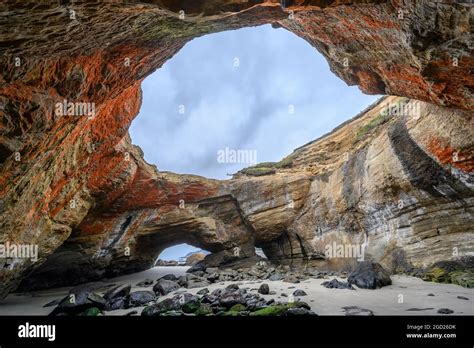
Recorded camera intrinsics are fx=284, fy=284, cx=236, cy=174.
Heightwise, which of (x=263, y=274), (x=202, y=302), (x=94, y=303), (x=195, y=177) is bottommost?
(x=263, y=274)

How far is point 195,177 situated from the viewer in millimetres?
19094

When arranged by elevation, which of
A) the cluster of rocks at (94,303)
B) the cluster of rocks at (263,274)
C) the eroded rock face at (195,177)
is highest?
the eroded rock face at (195,177)

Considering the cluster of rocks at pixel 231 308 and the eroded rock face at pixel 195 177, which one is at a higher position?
the eroded rock face at pixel 195 177

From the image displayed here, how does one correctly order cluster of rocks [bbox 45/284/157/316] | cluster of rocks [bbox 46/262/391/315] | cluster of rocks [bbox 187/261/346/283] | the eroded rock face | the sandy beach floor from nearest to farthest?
the eroded rock face, the sandy beach floor, cluster of rocks [bbox 46/262/391/315], cluster of rocks [bbox 45/284/157/316], cluster of rocks [bbox 187/261/346/283]

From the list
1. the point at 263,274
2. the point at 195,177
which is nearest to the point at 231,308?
the point at 263,274

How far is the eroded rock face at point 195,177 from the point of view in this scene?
560 cm

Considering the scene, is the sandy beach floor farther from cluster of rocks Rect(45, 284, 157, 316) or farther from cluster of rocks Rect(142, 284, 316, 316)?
cluster of rocks Rect(142, 284, 316, 316)

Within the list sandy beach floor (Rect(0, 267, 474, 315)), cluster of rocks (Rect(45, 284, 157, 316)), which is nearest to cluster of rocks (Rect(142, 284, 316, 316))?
sandy beach floor (Rect(0, 267, 474, 315))

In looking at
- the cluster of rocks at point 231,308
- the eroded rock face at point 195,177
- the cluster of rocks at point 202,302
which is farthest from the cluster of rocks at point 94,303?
the eroded rock face at point 195,177

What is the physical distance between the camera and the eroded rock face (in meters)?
5.60

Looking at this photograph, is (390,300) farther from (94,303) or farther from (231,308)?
(94,303)

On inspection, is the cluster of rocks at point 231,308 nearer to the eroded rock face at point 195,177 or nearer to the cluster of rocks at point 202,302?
the cluster of rocks at point 202,302
